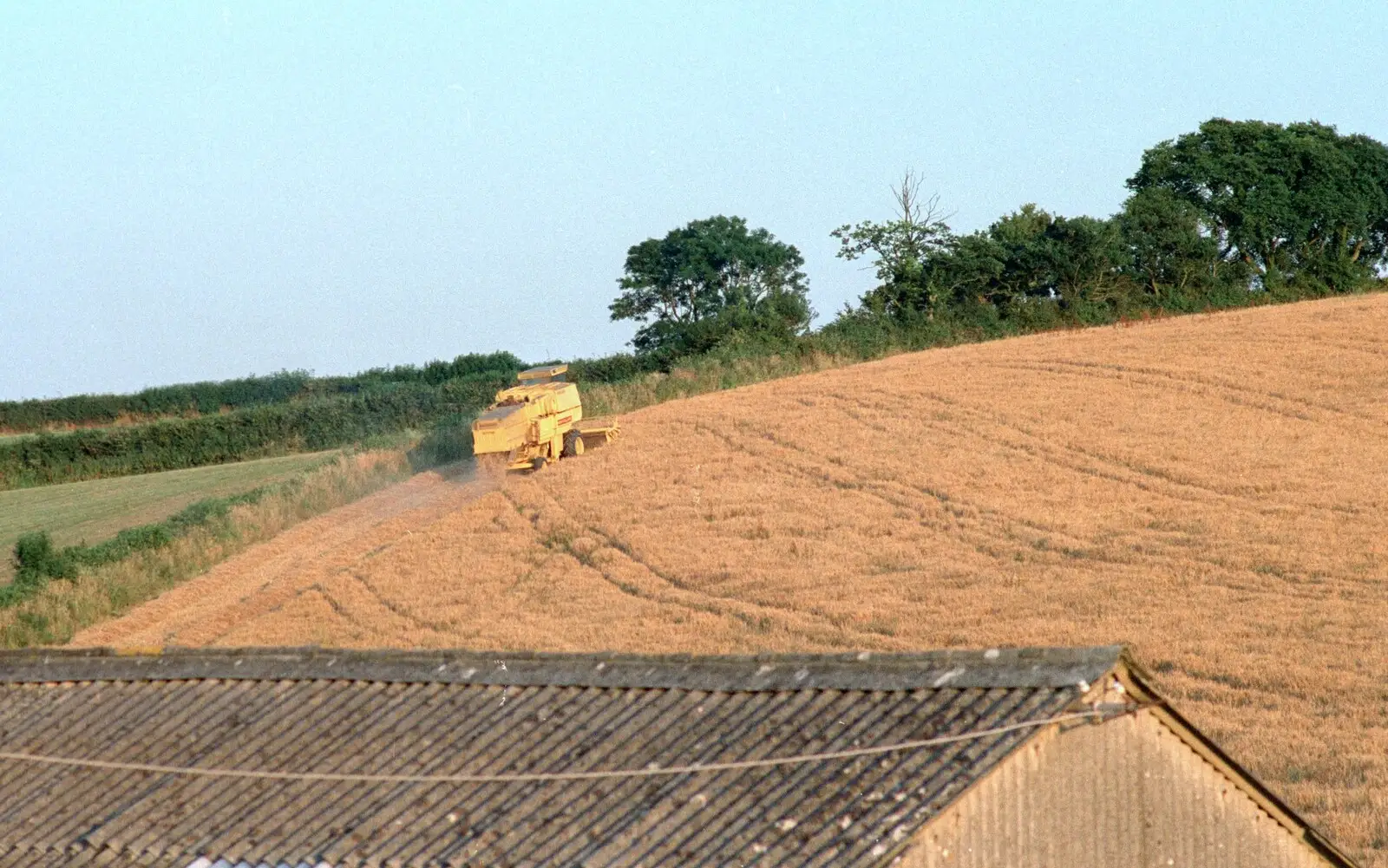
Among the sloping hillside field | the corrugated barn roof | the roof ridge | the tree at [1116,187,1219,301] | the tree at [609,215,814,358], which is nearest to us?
the corrugated barn roof

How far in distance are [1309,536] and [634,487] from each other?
1346cm

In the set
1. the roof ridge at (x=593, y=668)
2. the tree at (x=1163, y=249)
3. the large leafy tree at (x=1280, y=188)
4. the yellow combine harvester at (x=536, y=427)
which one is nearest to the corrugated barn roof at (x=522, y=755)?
the roof ridge at (x=593, y=668)

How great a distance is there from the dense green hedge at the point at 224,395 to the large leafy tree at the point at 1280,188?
92.8 feet

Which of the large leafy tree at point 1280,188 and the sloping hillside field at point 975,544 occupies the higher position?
the large leafy tree at point 1280,188

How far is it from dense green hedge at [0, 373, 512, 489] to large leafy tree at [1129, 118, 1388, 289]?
2835 centimetres

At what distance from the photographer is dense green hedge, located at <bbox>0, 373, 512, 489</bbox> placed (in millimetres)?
59000

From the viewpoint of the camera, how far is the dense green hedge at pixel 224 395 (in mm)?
66750

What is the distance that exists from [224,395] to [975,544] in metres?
47.3

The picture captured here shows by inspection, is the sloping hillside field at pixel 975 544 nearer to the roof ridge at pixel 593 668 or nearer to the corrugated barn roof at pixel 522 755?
the roof ridge at pixel 593 668

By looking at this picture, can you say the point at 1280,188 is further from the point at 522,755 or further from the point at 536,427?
the point at 522,755

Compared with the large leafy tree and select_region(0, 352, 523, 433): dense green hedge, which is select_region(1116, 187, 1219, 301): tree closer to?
the large leafy tree

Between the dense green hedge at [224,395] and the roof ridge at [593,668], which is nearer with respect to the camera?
the roof ridge at [593,668]

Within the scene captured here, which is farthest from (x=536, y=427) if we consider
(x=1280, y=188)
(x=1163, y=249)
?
(x=1280, y=188)

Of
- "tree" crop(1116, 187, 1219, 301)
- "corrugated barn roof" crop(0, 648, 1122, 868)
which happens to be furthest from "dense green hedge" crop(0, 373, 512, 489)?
"corrugated barn roof" crop(0, 648, 1122, 868)
